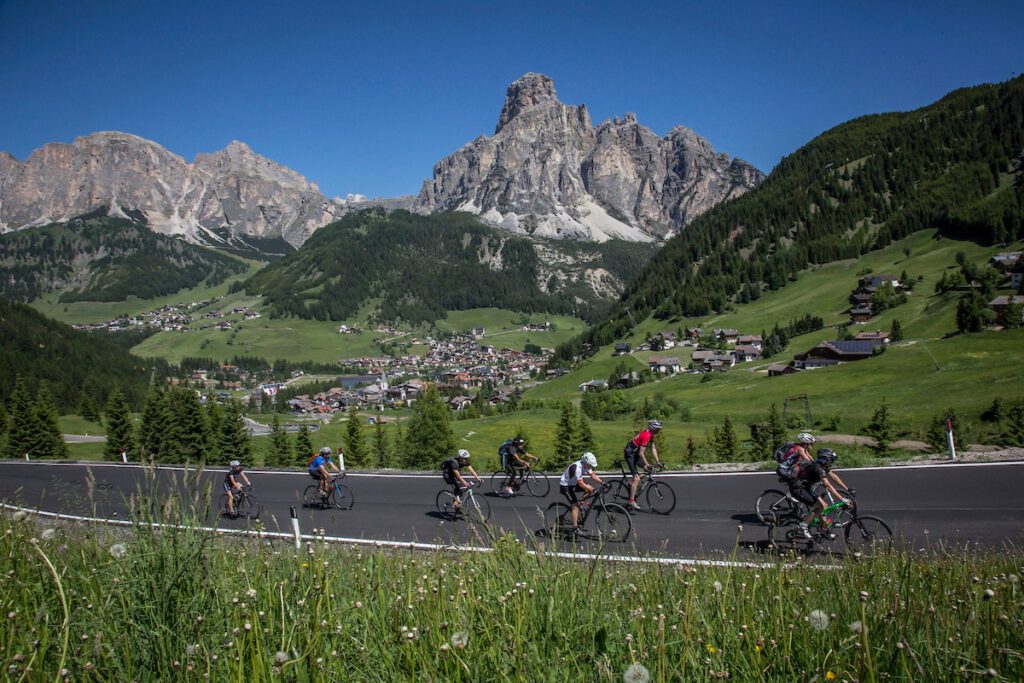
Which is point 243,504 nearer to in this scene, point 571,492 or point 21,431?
point 571,492

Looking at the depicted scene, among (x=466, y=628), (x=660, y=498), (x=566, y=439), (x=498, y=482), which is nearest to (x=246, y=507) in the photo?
(x=498, y=482)

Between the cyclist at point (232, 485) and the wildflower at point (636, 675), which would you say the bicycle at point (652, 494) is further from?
the wildflower at point (636, 675)

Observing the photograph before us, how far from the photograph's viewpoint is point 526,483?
73.3 ft

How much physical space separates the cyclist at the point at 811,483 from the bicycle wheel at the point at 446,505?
9.90m

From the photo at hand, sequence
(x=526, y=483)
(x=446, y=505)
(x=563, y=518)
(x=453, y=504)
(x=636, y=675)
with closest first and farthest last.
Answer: (x=636, y=675), (x=563, y=518), (x=453, y=504), (x=446, y=505), (x=526, y=483)

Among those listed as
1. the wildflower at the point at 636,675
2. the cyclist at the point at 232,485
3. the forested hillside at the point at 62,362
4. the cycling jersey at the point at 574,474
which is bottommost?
the cyclist at the point at 232,485

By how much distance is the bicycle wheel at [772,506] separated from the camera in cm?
1423

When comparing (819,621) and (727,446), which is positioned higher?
(819,621)

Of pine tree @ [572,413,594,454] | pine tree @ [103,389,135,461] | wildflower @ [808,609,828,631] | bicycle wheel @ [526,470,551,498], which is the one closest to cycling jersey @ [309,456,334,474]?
bicycle wheel @ [526,470,551,498]

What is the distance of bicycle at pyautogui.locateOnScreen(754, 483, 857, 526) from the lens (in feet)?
42.9

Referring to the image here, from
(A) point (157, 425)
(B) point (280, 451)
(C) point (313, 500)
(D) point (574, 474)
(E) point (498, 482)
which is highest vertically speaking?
(A) point (157, 425)

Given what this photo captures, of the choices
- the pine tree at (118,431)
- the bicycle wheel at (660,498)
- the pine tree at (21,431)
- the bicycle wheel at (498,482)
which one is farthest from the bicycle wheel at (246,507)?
the pine tree at (21,431)

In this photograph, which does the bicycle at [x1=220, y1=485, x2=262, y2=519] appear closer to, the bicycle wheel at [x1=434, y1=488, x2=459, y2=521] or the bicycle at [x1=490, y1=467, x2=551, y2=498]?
the bicycle wheel at [x1=434, y1=488, x2=459, y2=521]

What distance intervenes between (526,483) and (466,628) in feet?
62.2
